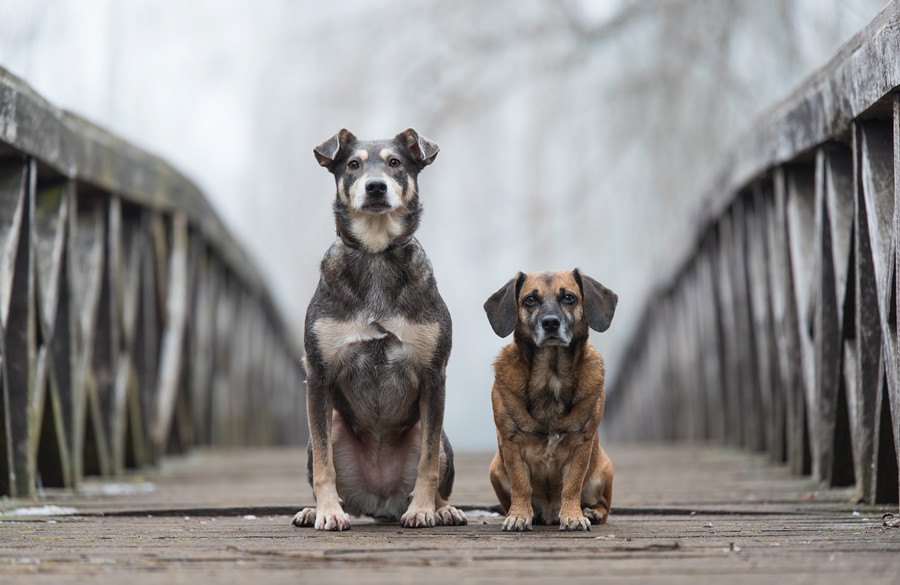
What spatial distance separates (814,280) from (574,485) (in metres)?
1.97

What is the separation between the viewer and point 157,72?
935 cm

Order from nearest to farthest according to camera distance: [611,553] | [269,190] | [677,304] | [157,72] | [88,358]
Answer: [611,553] → [88,358] → [157,72] → [677,304] → [269,190]

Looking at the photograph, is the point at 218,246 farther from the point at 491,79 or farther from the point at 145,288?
the point at 491,79

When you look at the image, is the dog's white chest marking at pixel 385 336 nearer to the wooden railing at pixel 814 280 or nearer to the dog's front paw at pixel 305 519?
the dog's front paw at pixel 305 519

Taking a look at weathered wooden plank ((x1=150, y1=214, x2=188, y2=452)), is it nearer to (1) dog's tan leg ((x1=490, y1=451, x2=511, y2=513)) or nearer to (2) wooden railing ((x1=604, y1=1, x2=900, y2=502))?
(2) wooden railing ((x1=604, y1=1, x2=900, y2=502))

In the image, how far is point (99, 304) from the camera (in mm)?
6836

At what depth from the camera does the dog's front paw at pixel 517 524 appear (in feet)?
13.8

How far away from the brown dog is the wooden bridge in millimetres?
235

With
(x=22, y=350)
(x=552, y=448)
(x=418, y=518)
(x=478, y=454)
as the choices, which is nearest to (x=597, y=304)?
(x=552, y=448)

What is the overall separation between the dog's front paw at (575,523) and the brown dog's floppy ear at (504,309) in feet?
2.26

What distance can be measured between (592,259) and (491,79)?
2135 millimetres

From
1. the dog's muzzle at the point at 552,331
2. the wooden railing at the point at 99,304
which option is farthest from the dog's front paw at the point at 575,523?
the wooden railing at the point at 99,304

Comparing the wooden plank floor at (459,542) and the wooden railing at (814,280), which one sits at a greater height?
the wooden railing at (814,280)

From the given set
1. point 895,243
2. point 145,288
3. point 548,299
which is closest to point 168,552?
point 548,299
